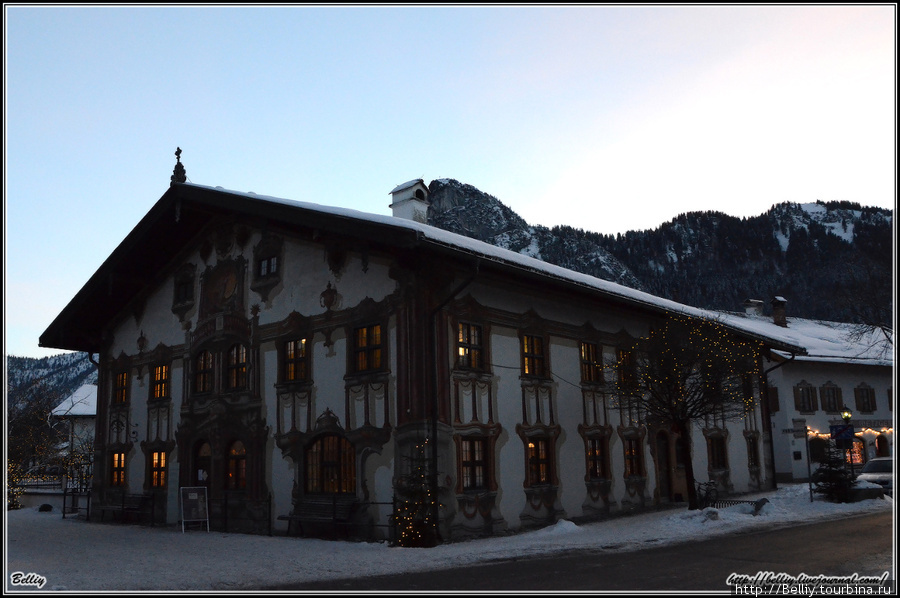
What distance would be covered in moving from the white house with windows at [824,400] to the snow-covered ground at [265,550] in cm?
1793

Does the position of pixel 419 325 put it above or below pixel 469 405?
above

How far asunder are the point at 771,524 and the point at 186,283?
19743mm

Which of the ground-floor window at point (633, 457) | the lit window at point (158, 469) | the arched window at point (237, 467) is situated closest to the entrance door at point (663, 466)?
the ground-floor window at point (633, 457)

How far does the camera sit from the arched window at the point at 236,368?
2347 cm

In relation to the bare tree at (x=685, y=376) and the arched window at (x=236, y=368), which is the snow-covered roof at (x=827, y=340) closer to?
the bare tree at (x=685, y=376)

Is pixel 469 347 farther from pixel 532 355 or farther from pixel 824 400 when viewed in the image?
pixel 824 400

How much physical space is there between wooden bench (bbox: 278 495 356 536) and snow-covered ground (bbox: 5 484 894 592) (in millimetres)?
543

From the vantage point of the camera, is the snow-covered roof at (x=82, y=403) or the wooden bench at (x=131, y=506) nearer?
the wooden bench at (x=131, y=506)

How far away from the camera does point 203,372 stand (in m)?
24.7

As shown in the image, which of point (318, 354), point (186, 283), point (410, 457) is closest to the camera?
point (410, 457)

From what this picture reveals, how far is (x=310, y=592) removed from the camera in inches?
457

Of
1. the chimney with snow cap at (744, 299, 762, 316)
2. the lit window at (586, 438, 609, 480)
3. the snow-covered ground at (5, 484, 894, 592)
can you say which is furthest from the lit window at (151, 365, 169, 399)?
the chimney with snow cap at (744, 299, 762, 316)

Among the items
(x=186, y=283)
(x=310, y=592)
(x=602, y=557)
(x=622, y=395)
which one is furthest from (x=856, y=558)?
(x=186, y=283)

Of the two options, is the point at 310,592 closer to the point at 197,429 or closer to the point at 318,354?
the point at 318,354
